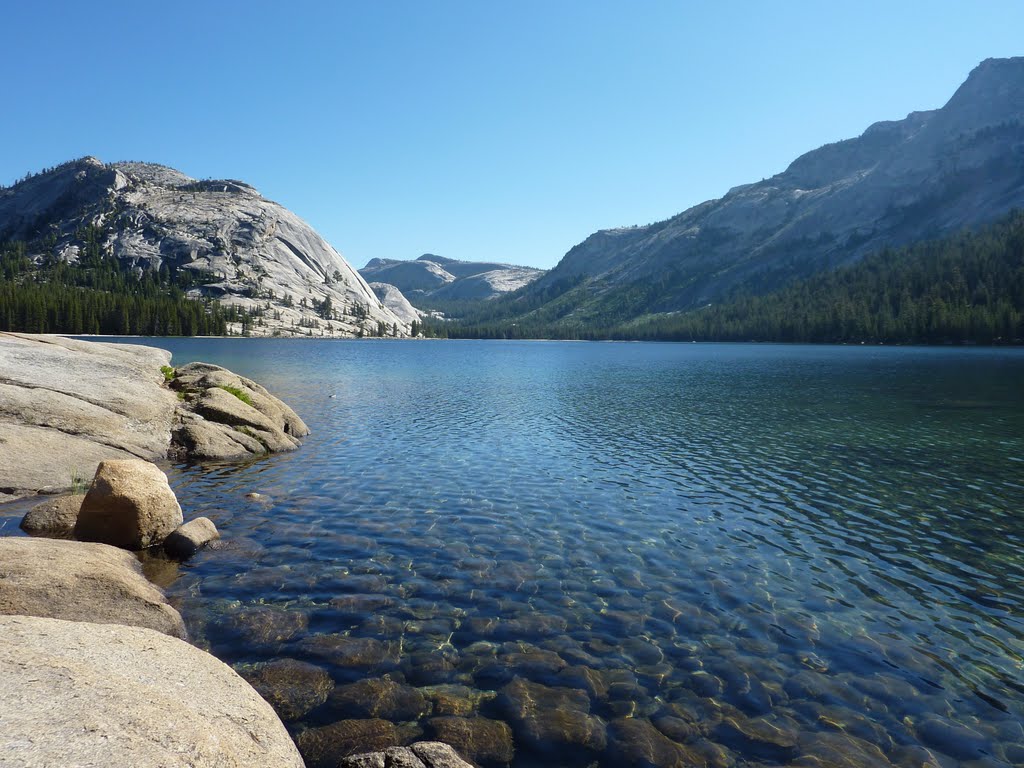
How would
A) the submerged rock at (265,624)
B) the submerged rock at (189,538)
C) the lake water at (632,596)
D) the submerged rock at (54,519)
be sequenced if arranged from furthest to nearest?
the submerged rock at (54,519)
the submerged rock at (189,538)
the submerged rock at (265,624)
the lake water at (632,596)

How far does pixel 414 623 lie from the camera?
12.9 m

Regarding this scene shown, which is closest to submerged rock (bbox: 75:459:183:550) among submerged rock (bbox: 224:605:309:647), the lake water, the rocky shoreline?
the rocky shoreline

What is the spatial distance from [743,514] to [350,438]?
2315 centimetres

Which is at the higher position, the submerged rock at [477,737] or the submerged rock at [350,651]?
the submerged rock at [350,651]

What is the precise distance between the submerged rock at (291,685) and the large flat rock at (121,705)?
5.43ft

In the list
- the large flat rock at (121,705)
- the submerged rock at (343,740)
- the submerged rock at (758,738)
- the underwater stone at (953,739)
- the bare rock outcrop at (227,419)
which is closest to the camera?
the large flat rock at (121,705)

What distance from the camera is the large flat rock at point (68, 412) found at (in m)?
21.3

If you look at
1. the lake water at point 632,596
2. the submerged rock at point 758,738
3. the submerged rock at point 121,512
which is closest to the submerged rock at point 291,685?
the lake water at point 632,596

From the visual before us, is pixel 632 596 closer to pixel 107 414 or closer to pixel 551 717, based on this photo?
pixel 551 717

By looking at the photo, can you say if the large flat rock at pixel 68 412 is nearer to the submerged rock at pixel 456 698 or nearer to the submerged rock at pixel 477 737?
the submerged rock at pixel 456 698

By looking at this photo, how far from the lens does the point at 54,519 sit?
1698cm

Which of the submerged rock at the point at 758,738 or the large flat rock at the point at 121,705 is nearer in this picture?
the large flat rock at the point at 121,705

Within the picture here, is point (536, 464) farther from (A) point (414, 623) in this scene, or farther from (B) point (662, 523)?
(A) point (414, 623)

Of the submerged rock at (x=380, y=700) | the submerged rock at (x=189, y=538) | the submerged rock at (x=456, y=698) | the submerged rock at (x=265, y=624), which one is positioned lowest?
the submerged rock at (x=456, y=698)
